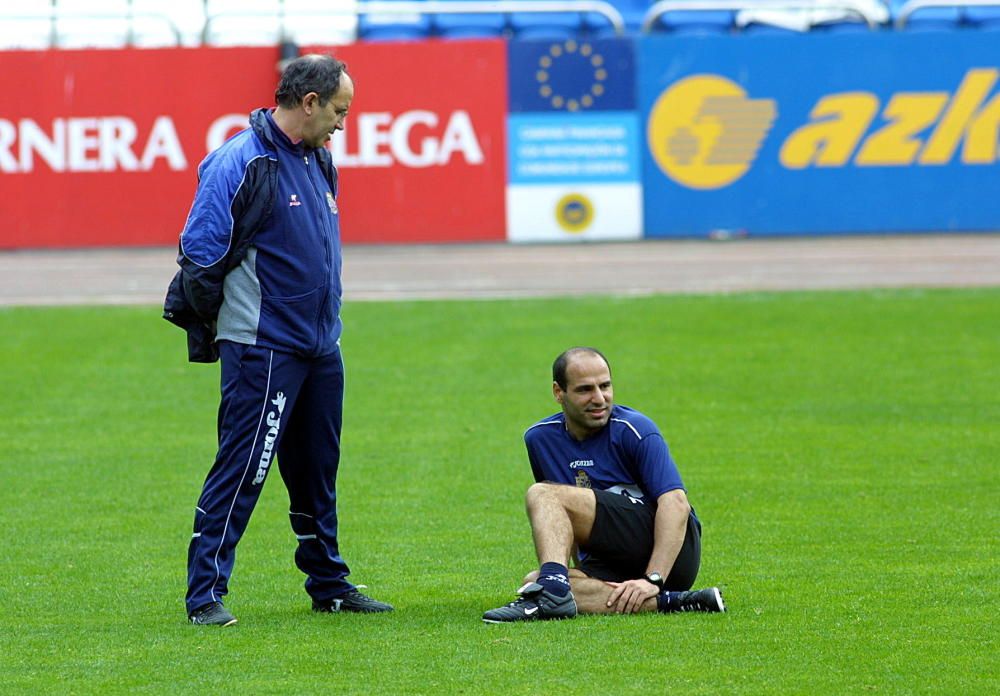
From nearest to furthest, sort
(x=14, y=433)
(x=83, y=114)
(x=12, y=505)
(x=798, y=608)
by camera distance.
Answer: (x=798, y=608) < (x=12, y=505) < (x=14, y=433) < (x=83, y=114)

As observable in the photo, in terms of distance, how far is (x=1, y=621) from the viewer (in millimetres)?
6578

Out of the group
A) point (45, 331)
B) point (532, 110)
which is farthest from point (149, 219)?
point (45, 331)

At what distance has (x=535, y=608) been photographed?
6363mm

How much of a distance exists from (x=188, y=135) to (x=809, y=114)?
983 centimetres

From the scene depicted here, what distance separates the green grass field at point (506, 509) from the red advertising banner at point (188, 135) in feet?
29.2

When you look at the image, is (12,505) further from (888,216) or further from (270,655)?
(888,216)

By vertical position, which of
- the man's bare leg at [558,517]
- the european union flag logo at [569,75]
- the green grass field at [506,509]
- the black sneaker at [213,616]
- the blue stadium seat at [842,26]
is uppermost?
the blue stadium seat at [842,26]

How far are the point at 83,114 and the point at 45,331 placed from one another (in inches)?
395

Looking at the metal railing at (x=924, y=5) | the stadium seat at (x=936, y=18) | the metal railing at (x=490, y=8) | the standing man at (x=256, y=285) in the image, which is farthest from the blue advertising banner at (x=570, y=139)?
the standing man at (x=256, y=285)

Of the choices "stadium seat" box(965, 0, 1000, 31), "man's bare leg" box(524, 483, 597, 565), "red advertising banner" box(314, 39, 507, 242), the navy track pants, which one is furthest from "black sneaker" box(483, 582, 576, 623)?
"stadium seat" box(965, 0, 1000, 31)

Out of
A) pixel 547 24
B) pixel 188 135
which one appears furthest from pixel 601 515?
pixel 547 24

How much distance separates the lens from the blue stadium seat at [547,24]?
28.2 m

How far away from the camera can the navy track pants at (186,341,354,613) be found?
21.0ft

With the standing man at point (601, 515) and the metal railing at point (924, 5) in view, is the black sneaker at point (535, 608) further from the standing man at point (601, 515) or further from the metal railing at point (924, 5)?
the metal railing at point (924, 5)
